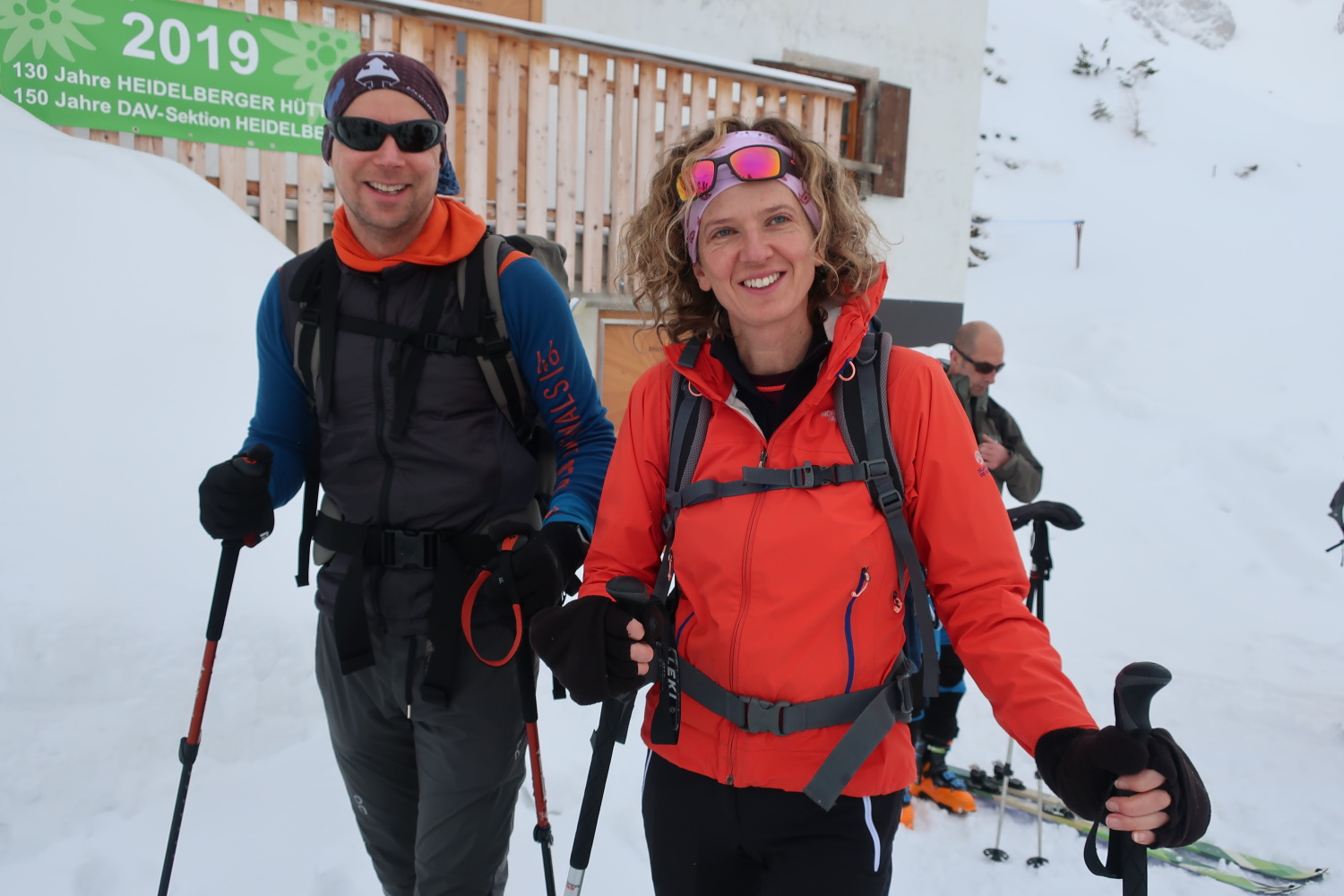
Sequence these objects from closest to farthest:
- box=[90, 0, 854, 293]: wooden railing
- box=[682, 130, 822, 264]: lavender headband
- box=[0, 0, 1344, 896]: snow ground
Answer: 1. box=[682, 130, 822, 264]: lavender headband
2. box=[0, 0, 1344, 896]: snow ground
3. box=[90, 0, 854, 293]: wooden railing

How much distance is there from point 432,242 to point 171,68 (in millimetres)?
4724

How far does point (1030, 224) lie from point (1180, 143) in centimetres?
874

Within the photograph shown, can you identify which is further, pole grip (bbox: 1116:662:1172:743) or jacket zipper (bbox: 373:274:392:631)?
jacket zipper (bbox: 373:274:392:631)

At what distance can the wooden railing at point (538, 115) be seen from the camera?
19.1ft

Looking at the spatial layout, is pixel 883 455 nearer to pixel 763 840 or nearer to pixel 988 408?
pixel 763 840

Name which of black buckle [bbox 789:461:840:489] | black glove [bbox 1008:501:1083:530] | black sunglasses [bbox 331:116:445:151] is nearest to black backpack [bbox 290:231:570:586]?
black sunglasses [bbox 331:116:445:151]

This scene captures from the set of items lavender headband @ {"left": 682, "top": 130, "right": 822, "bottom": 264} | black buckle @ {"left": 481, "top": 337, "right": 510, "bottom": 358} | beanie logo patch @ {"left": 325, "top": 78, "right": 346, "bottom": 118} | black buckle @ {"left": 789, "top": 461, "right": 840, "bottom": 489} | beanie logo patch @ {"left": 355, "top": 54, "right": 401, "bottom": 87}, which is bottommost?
black buckle @ {"left": 789, "top": 461, "right": 840, "bottom": 489}

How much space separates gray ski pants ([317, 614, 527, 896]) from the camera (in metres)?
2.03

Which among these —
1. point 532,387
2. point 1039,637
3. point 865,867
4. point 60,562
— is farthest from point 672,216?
point 60,562

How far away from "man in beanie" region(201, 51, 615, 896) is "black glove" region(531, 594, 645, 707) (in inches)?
13.5

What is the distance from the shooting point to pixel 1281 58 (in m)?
39.2

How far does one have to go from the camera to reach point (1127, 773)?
1.17 meters

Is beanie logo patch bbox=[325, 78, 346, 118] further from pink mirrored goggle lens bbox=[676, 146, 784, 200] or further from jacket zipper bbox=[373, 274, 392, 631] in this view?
Answer: pink mirrored goggle lens bbox=[676, 146, 784, 200]

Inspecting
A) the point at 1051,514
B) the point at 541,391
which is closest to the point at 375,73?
the point at 541,391
